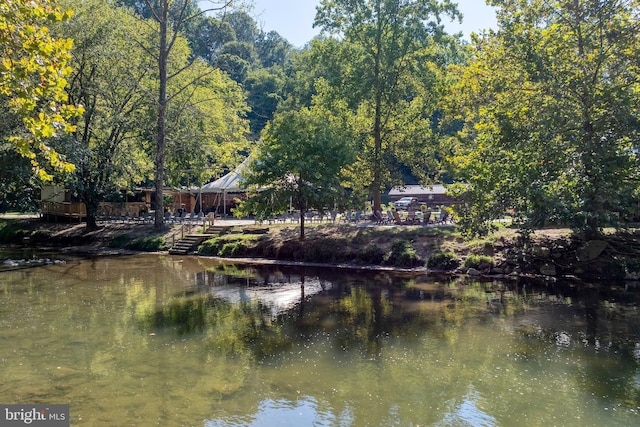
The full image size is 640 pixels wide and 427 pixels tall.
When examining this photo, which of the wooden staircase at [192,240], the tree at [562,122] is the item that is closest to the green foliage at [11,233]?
the wooden staircase at [192,240]

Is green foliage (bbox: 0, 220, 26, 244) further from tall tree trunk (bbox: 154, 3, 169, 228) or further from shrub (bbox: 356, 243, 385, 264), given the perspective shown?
shrub (bbox: 356, 243, 385, 264)

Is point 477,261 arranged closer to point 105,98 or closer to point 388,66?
point 388,66

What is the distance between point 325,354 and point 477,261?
10.1 metres

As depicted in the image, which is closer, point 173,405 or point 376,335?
point 173,405

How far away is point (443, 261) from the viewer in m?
17.2

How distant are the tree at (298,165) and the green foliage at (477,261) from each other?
6.10m

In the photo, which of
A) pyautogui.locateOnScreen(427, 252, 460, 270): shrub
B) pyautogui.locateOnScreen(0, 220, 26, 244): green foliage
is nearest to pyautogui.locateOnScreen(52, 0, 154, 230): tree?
pyautogui.locateOnScreen(0, 220, 26, 244): green foliage

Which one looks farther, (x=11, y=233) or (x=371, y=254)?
(x=11, y=233)

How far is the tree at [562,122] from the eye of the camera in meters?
13.9

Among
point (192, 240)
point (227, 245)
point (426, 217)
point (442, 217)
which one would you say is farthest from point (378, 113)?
point (192, 240)

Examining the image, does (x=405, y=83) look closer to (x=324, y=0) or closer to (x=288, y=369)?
(x=324, y=0)

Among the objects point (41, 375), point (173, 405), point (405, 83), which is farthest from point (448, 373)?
point (405, 83)

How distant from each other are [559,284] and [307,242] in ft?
32.2

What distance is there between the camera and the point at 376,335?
30.8 feet
